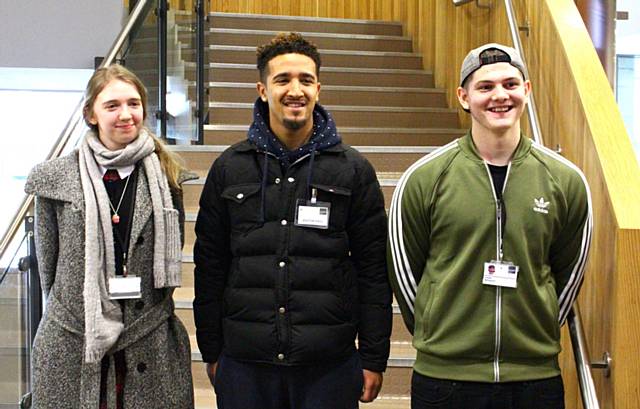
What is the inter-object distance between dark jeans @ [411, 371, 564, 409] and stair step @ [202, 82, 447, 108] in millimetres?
3699

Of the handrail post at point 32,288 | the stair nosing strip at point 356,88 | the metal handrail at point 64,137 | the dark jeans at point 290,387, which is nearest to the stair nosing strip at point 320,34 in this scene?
the stair nosing strip at point 356,88

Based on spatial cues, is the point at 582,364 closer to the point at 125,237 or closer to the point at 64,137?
the point at 125,237

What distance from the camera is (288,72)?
91.7 inches

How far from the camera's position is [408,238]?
228 cm

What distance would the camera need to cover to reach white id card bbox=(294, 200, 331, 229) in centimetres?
231

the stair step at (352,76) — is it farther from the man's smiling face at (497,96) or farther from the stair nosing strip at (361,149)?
the man's smiling face at (497,96)

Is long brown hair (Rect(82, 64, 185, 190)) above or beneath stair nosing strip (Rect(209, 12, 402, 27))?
beneath

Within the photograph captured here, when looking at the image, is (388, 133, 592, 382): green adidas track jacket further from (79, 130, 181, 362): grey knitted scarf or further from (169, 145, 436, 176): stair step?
(169, 145, 436, 176): stair step

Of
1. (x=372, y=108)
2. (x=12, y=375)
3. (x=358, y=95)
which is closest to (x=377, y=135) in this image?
(x=372, y=108)

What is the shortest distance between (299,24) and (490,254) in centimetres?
488

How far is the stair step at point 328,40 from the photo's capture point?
639cm

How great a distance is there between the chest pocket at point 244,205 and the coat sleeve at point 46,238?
1.53 ft

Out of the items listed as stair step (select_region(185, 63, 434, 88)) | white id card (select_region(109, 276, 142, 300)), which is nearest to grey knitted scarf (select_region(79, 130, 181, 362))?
white id card (select_region(109, 276, 142, 300))

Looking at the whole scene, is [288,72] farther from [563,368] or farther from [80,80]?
[80,80]
